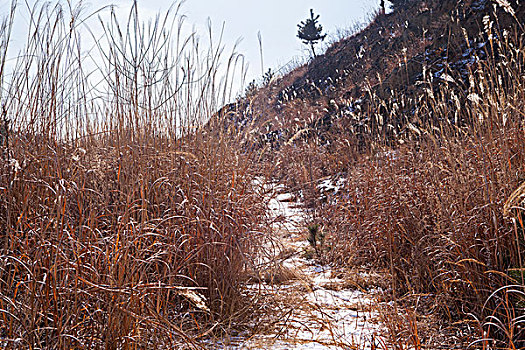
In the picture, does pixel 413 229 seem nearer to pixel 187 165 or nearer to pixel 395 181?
pixel 395 181

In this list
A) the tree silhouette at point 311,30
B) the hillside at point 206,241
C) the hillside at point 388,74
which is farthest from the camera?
the tree silhouette at point 311,30

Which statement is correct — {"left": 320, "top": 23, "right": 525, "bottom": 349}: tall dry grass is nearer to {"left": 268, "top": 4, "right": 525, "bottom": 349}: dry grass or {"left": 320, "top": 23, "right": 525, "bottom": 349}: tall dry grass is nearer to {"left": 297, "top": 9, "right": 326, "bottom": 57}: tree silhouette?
{"left": 268, "top": 4, "right": 525, "bottom": 349}: dry grass

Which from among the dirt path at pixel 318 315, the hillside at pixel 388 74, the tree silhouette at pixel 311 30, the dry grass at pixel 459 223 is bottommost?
the dirt path at pixel 318 315

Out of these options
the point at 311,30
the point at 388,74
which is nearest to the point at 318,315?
the point at 388,74

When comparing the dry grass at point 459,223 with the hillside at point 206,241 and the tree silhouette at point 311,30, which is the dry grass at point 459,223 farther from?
the tree silhouette at point 311,30

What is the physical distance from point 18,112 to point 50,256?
113 centimetres

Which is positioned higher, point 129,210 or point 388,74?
point 388,74

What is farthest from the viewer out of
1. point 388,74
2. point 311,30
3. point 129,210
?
point 311,30

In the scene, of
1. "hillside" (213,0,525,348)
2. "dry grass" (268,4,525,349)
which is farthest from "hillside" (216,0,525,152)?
"dry grass" (268,4,525,349)

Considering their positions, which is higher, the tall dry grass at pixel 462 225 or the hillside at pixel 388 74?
the hillside at pixel 388 74

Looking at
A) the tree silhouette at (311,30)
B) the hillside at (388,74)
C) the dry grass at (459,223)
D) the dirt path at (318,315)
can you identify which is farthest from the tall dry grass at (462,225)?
the tree silhouette at (311,30)

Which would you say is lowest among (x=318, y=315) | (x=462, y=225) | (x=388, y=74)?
(x=318, y=315)

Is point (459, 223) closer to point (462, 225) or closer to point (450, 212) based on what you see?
point (462, 225)

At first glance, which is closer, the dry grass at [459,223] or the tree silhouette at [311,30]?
the dry grass at [459,223]
